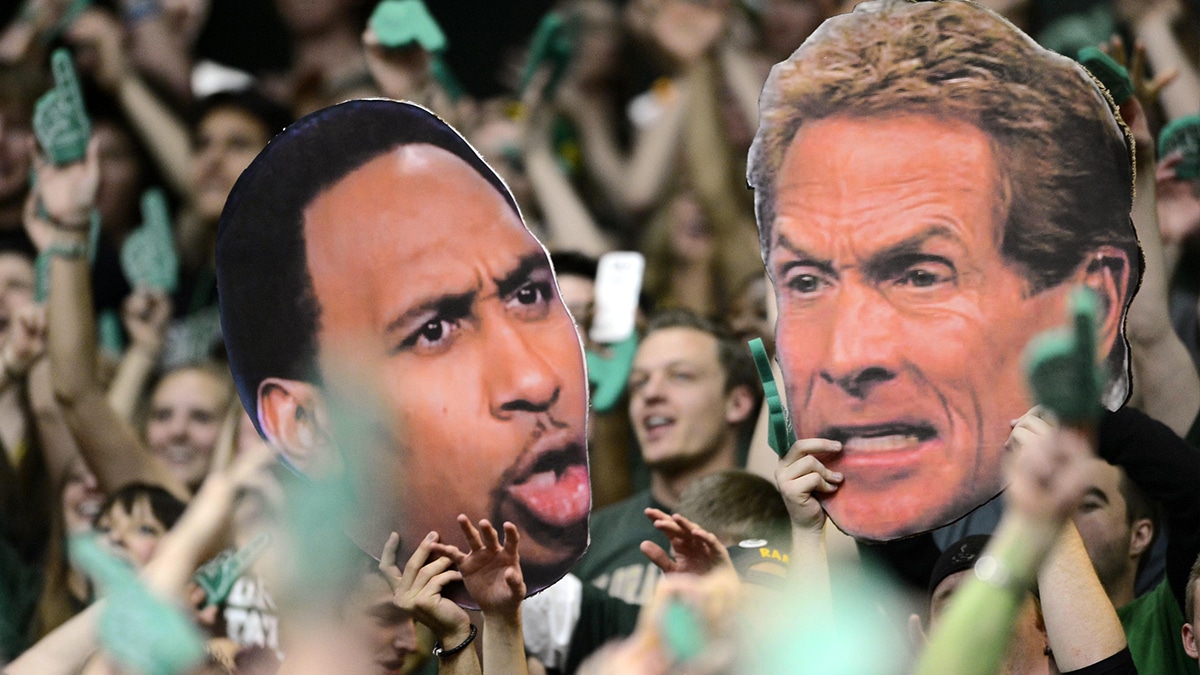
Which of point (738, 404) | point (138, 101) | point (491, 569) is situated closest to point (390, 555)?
point (491, 569)

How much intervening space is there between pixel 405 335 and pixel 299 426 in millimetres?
217

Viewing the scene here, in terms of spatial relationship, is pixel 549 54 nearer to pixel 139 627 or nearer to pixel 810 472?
pixel 810 472

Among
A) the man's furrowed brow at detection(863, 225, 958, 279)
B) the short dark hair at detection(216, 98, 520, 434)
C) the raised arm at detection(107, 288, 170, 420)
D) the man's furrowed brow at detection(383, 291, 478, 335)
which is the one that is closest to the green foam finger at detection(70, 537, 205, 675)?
the short dark hair at detection(216, 98, 520, 434)

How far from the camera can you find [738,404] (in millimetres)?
3311

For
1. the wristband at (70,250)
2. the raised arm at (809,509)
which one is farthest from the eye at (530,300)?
the wristband at (70,250)

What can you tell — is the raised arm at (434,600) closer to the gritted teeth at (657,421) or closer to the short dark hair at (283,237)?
the short dark hair at (283,237)

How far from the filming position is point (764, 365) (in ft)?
6.75

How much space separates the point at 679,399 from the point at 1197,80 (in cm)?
137

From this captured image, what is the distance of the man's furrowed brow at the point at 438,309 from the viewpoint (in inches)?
87.2

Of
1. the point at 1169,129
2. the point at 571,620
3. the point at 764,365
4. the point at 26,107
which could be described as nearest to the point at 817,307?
the point at 764,365

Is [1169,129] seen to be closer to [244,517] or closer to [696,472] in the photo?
[696,472]

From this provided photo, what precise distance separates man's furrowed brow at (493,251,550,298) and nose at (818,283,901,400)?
19.5 inches

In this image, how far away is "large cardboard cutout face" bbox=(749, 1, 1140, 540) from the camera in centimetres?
198

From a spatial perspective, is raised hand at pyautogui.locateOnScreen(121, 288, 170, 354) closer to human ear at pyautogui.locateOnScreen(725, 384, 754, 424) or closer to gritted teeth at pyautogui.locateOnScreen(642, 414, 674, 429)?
gritted teeth at pyautogui.locateOnScreen(642, 414, 674, 429)
